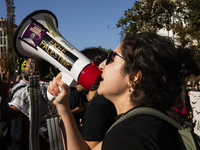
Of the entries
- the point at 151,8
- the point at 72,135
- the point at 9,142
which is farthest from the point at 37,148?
the point at 151,8

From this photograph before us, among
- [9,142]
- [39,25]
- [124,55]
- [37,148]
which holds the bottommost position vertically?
[9,142]

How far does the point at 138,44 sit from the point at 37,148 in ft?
4.28

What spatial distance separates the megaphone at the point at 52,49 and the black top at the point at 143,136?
663 millimetres

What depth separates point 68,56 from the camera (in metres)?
1.87

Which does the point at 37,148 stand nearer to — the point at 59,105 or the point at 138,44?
the point at 59,105

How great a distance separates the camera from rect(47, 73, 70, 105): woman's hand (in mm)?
1750

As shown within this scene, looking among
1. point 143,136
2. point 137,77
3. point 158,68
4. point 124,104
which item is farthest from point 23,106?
point 143,136

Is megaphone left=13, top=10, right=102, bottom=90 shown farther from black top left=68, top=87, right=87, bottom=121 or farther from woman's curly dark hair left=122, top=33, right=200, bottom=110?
black top left=68, top=87, right=87, bottom=121

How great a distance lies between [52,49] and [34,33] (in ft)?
0.91

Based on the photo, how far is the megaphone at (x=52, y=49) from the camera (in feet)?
5.86

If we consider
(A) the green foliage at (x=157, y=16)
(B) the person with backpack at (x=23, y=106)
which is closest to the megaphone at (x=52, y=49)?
(B) the person with backpack at (x=23, y=106)

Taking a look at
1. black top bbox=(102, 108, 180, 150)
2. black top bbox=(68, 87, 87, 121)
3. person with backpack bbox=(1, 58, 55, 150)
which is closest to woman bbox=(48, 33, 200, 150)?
black top bbox=(102, 108, 180, 150)

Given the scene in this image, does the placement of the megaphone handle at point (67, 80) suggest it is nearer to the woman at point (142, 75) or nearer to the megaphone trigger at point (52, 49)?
the megaphone trigger at point (52, 49)

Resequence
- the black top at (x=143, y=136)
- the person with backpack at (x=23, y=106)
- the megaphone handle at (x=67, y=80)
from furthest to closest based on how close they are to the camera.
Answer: the person with backpack at (x=23, y=106) → the megaphone handle at (x=67, y=80) → the black top at (x=143, y=136)
